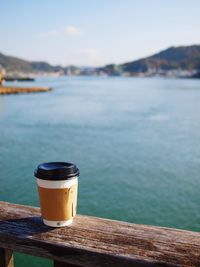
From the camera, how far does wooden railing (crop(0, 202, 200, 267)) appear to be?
148cm

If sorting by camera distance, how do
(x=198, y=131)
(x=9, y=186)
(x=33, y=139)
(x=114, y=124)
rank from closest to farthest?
(x=9, y=186), (x=33, y=139), (x=198, y=131), (x=114, y=124)

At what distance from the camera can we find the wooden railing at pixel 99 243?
4.85ft

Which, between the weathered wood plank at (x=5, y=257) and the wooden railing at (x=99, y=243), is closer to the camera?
the wooden railing at (x=99, y=243)

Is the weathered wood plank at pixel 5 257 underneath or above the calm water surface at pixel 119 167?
above

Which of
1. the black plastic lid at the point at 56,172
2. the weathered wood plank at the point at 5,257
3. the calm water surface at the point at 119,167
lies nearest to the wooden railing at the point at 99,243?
the weathered wood plank at the point at 5,257

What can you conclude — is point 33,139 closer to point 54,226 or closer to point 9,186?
point 9,186

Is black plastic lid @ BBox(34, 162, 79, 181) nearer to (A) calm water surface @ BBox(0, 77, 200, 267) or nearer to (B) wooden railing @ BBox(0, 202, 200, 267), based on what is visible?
(B) wooden railing @ BBox(0, 202, 200, 267)

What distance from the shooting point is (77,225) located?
1.78 metres

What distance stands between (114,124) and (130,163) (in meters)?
13.0

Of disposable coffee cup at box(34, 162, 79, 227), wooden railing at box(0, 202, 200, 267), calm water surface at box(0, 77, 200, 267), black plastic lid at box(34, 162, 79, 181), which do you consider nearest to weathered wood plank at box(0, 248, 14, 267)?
wooden railing at box(0, 202, 200, 267)

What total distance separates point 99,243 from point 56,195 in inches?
13.6

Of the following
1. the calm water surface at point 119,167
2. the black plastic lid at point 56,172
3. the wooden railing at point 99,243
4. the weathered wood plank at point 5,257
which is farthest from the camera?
the calm water surface at point 119,167

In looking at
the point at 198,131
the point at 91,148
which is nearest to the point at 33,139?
the point at 91,148

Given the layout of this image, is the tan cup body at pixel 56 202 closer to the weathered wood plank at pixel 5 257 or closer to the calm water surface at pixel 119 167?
the weathered wood plank at pixel 5 257
